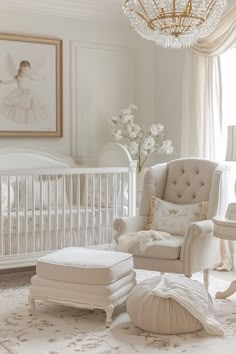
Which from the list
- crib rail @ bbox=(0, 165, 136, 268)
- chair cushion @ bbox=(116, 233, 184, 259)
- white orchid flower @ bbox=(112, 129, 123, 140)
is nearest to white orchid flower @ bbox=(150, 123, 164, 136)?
white orchid flower @ bbox=(112, 129, 123, 140)

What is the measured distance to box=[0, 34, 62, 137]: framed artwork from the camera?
4.95 m

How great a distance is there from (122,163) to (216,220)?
1.43 m

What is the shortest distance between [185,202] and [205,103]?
111cm

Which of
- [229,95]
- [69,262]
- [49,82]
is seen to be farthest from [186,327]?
[49,82]

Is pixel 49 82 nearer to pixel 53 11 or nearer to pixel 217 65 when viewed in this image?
pixel 53 11

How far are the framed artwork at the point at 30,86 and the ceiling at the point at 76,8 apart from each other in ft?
0.86

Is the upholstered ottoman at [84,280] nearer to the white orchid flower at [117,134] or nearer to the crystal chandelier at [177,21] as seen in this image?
the crystal chandelier at [177,21]

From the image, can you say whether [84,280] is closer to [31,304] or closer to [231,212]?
[31,304]

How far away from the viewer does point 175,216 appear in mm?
4113

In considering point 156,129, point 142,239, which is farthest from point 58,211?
point 156,129

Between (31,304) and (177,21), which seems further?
(31,304)

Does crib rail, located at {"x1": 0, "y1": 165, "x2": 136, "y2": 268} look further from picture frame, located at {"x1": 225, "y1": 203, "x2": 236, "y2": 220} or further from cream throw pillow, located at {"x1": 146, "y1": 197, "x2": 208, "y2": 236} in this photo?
picture frame, located at {"x1": 225, "y1": 203, "x2": 236, "y2": 220}

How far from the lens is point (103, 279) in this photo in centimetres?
323

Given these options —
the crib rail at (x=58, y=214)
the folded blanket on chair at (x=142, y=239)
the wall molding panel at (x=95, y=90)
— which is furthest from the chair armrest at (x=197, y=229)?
the wall molding panel at (x=95, y=90)
